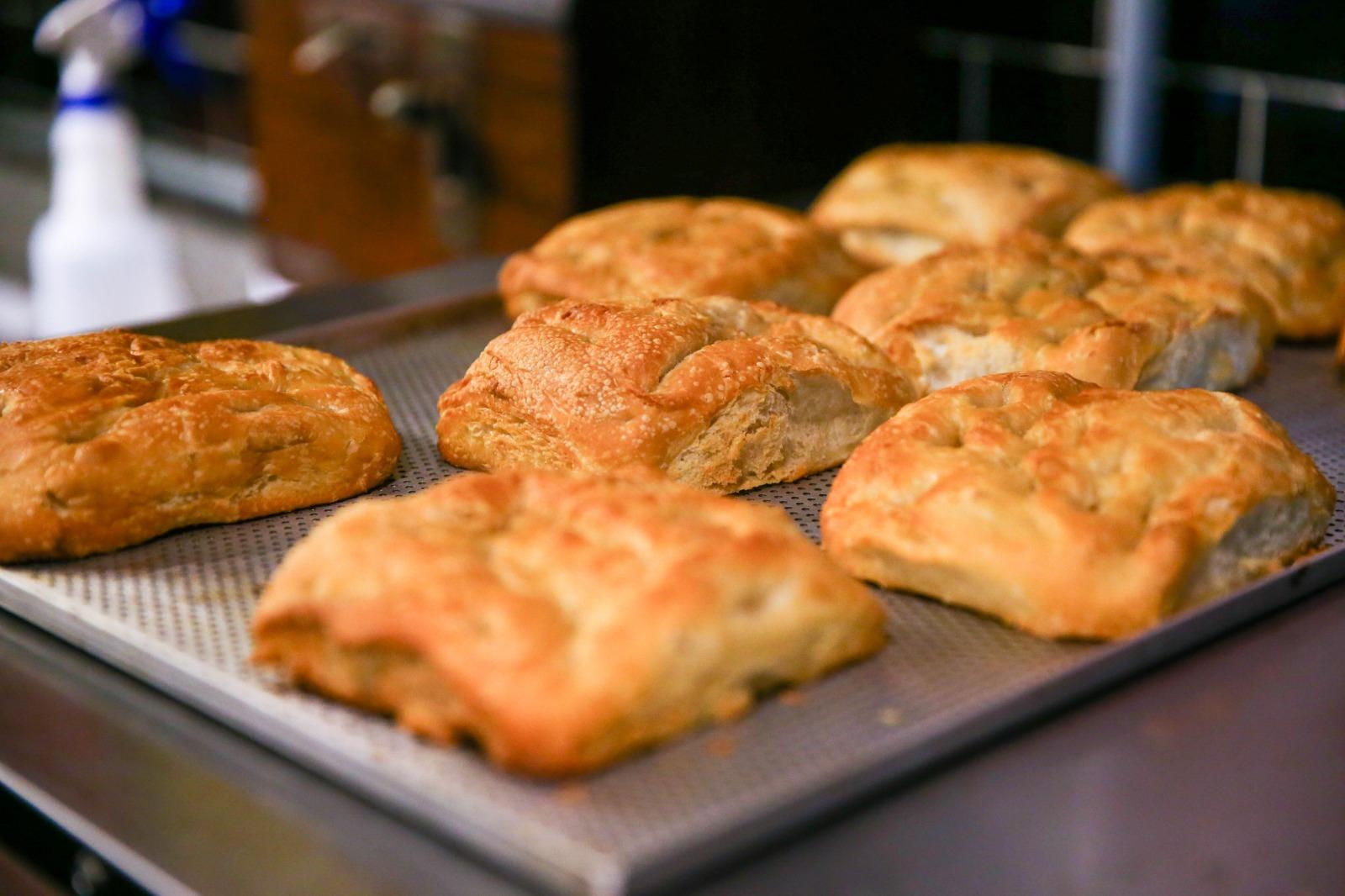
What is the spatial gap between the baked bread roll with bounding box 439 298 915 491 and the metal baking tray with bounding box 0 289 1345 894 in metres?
0.09

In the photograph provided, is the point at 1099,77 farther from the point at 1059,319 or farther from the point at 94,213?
the point at 94,213

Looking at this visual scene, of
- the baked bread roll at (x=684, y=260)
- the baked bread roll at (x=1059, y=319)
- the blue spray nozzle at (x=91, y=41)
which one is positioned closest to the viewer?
the baked bread roll at (x=1059, y=319)

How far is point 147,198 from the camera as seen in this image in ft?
14.1

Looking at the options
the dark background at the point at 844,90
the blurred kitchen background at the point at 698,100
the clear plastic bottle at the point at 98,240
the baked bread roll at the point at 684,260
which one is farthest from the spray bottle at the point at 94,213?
the baked bread roll at the point at 684,260

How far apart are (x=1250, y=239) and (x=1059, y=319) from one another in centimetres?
49

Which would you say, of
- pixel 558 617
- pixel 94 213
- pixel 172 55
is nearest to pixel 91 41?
pixel 94 213

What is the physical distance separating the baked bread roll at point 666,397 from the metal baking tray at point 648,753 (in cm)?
9

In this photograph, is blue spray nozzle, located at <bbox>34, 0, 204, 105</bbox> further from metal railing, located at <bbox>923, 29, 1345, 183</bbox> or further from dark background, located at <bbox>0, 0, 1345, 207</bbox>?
metal railing, located at <bbox>923, 29, 1345, 183</bbox>

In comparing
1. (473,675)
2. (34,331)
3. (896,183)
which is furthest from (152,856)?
(34,331)

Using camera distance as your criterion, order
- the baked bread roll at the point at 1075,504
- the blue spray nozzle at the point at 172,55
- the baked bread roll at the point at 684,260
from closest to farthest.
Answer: the baked bread roll at the point at 1075,504 < the baked bread roll at the point at 684,260 < the blue spray nozzle at the point at 172,55

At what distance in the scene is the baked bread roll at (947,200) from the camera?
2.16 m

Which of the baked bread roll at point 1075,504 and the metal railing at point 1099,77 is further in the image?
the metal railing at point 1099,77

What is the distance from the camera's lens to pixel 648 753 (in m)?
1.02

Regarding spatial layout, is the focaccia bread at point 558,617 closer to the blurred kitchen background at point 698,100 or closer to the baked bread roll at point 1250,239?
the baked bread roll at point 1250,239
